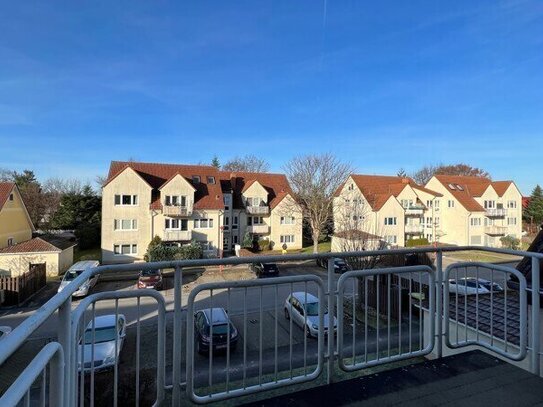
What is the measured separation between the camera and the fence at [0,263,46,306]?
57.5 ft

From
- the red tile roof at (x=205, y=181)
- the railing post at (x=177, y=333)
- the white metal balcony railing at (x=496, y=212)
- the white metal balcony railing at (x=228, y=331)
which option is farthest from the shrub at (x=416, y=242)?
the railing post at (x=177, y=333)

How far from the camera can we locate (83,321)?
2.30 m

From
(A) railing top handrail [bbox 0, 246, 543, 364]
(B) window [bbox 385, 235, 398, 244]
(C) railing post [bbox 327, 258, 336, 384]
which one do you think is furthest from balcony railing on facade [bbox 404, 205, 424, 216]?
(C) railing post [bbox 327, 258, 336, 384]

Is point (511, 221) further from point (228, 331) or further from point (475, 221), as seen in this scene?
point (228, 331)

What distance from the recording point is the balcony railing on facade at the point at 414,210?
38500 mm

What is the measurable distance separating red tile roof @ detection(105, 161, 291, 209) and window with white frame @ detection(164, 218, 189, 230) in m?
1.55

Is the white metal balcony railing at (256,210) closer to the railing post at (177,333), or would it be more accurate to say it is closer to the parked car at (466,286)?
the parked car at (466,286)

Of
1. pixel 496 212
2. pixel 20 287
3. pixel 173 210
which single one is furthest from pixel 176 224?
pixel 496 212

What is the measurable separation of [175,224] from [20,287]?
13043 mm

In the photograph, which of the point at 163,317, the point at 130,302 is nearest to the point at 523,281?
the point at 163,317

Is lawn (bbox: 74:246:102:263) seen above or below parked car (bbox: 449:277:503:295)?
below

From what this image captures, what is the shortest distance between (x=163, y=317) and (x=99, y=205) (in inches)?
1612

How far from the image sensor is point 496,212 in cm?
4153

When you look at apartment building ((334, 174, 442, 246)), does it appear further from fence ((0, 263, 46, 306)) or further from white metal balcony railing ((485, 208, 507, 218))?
fence ((0, 263, 46, 306))
